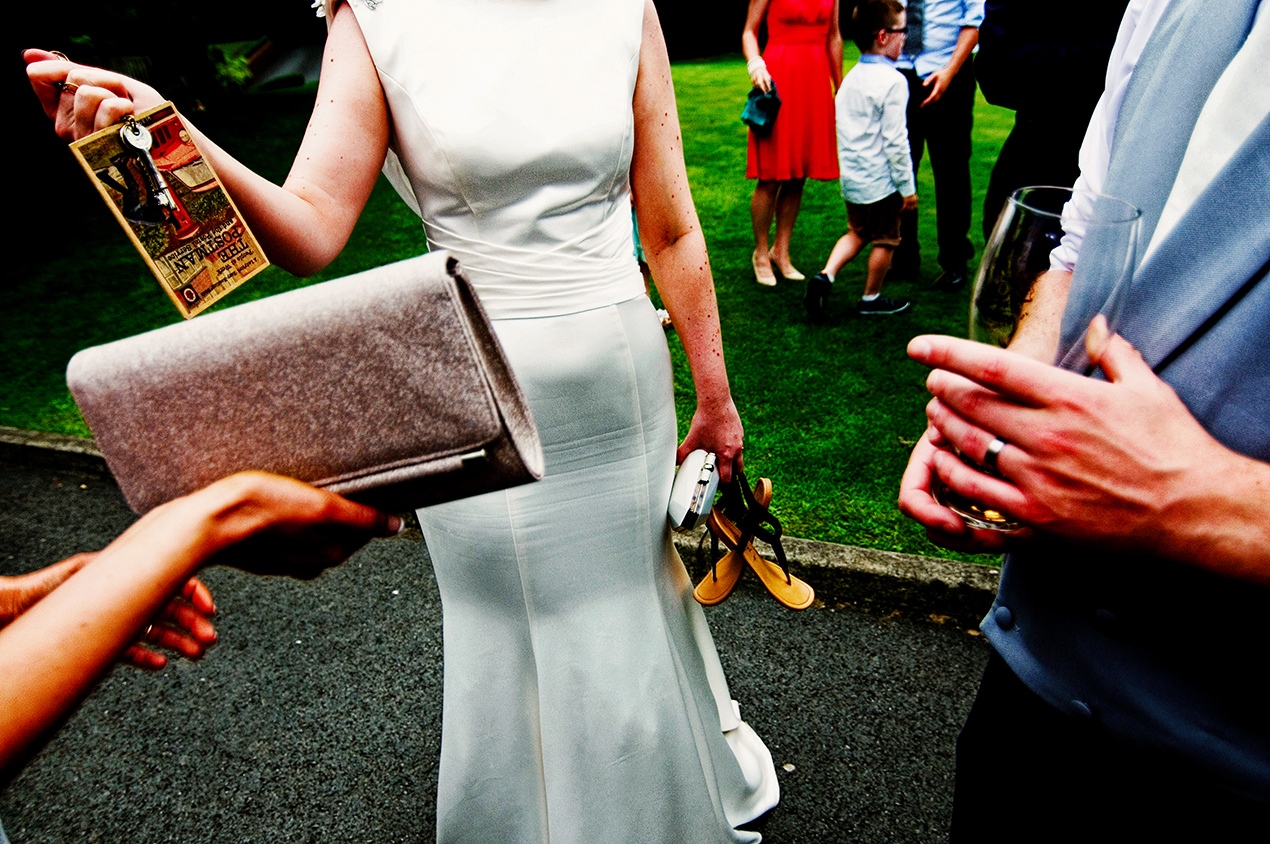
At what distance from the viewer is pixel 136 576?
771mm

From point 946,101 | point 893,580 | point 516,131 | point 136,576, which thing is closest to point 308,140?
point 516,131

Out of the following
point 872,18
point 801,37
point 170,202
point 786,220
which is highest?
point 170,202

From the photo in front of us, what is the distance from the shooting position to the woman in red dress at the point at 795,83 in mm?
5547

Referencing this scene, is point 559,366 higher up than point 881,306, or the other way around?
point 559,366

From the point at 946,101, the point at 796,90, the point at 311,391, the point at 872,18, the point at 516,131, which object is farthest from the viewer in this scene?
the point at 796,90

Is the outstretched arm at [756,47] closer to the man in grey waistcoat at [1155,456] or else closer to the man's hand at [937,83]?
the man's hand at [937,83]

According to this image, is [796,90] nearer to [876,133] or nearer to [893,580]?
[876,133]

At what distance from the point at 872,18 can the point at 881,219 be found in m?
1.28

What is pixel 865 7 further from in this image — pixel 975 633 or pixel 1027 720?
pixel 1027 720

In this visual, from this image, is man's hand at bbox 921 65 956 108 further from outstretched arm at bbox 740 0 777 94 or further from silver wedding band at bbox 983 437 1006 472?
silver wedding band at bbox 983 437 1006 472

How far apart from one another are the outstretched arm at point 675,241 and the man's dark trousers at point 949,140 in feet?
13.2

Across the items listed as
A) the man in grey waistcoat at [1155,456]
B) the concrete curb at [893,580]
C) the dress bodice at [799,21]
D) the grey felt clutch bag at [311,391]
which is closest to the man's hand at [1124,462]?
the man in grey waistcoat at [1155,456]

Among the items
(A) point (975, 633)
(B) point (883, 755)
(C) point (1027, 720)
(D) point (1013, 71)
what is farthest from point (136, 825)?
(D) point (1013, 71)

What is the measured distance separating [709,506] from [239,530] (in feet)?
4.06
